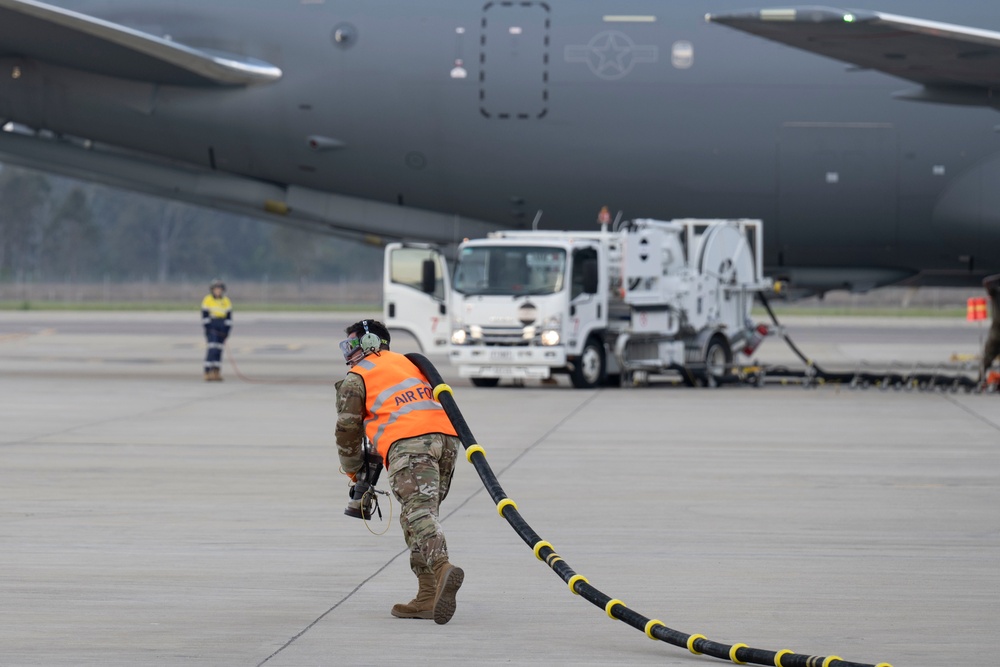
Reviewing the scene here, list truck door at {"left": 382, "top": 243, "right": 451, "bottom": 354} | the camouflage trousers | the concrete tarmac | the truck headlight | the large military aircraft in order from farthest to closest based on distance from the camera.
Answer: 1. truck door at {"left": 382, "top": 243, "right": 451, "bottom": 354}
2. the large military aircraft
3. the truck headlight
4. the camouflage trousers
5. the concrete tarmac

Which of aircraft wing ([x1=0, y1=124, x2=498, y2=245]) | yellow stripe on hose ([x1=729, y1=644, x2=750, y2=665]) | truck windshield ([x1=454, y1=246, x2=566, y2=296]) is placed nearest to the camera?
yellow stripe on hose ([x1=729, y1=644, x2=750, y2=665])

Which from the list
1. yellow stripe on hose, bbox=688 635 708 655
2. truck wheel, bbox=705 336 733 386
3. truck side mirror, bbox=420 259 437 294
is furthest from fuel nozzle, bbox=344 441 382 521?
truck wheel, bbox=705 336 733 386

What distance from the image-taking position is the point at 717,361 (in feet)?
95.0

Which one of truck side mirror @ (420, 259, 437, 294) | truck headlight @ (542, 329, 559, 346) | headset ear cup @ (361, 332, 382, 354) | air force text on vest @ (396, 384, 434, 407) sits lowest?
truck headlight @ (542, 329, 559, 346)

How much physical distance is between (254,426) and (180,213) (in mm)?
117081

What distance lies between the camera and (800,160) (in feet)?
89.7

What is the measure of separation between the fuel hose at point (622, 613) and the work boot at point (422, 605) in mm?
605

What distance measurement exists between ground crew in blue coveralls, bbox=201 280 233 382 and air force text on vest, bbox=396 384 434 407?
64.4 ft

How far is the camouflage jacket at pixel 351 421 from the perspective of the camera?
28.9 feet

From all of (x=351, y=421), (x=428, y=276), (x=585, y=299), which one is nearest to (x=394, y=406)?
(x=351, y=421)

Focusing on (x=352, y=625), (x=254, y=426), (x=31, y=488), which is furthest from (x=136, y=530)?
(x=254, y=426)

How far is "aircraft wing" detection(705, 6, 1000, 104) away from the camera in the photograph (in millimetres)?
13969

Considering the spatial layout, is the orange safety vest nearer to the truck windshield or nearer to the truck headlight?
the truck headlight

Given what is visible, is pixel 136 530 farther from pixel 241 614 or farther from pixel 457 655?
pixel 457 655
